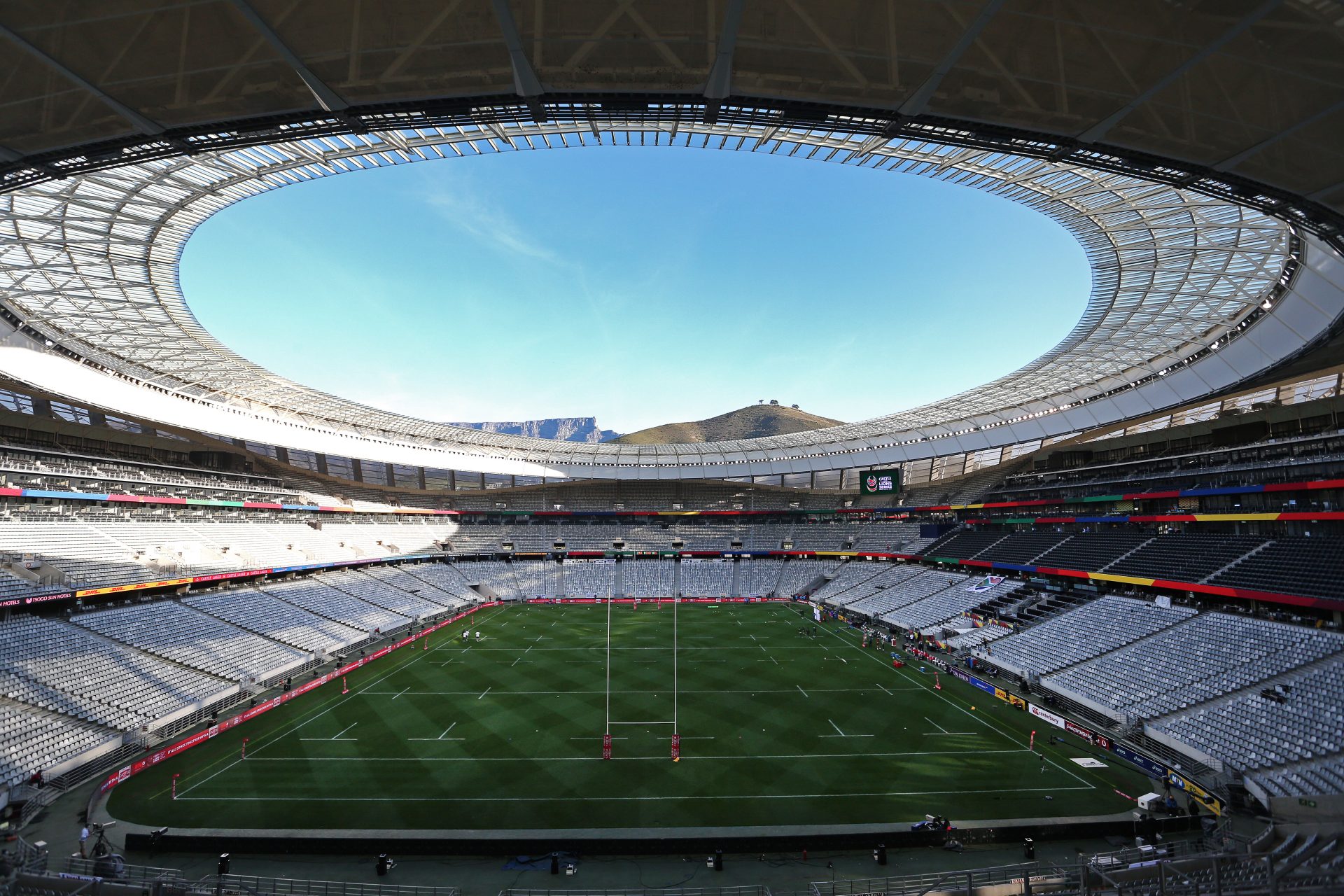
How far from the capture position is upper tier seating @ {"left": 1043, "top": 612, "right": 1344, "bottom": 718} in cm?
2284

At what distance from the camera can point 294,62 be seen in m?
7.43

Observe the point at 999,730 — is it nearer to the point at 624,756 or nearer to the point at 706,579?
the point at 624,756

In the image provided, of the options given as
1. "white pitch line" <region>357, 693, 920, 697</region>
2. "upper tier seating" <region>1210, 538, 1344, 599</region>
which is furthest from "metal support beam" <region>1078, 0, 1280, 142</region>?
"white pitch line" <region>357, 693, 920, 697</region>

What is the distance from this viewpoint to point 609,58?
763 centimetres

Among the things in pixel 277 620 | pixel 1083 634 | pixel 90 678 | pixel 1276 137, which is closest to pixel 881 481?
pixel 1083 634

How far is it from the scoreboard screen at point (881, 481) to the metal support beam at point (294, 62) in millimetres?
55241

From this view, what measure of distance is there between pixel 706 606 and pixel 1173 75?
52925 mm

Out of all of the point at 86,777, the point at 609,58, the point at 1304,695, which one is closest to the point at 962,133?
the point at 609,58

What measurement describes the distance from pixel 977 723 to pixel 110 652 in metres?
37.4

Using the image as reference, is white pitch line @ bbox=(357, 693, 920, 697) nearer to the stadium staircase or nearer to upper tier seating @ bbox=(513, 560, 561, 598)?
the stadium staircase

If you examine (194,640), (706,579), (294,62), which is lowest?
(706,579)

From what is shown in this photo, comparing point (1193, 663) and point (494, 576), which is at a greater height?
point (1193, 663)

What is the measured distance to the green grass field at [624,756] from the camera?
18062 millimetres

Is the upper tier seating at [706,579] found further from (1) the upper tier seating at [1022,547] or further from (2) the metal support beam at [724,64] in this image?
(2) the metal support beam at [724,64]
